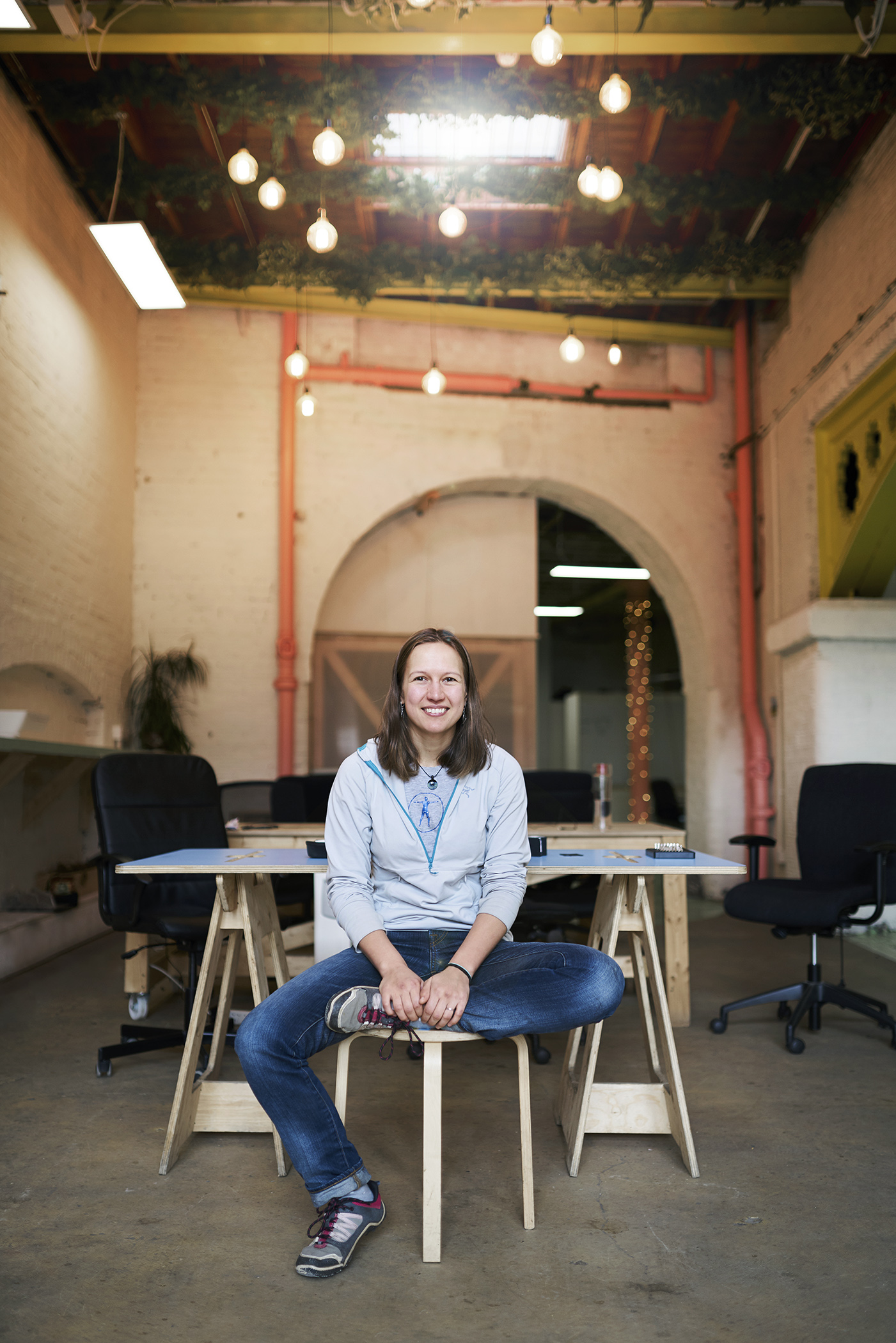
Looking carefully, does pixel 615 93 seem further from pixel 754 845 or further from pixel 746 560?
pixel 746 560

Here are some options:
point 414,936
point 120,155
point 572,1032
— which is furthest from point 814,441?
point 414,936

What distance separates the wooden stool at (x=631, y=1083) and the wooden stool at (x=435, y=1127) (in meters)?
0.33

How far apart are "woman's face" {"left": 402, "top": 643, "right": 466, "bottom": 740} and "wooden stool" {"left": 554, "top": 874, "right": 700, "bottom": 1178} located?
70 centimetres

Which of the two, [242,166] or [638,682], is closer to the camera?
[242,166]

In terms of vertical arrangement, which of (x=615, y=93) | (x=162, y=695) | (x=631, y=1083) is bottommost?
(x=631, y=1083)

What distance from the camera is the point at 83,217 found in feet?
19.3

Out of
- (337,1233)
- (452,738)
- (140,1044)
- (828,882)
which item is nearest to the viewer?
(337,1233)

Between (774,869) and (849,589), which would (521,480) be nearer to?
(849,589)

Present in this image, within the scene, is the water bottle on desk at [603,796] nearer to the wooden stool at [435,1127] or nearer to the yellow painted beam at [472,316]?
the wooden stool at [435,1127]

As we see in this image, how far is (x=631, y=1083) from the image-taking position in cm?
254

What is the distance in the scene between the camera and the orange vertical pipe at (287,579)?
6.97 meters

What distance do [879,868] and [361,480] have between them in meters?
4.90

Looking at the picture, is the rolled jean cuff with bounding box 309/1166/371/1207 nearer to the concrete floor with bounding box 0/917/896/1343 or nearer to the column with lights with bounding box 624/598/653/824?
the concrete floor with bounding box 0/917/896/1343

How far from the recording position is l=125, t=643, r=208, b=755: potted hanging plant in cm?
659
